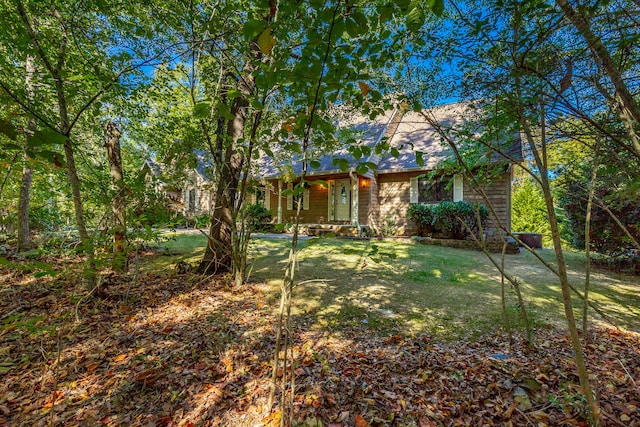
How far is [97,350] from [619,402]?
4161 millimetres

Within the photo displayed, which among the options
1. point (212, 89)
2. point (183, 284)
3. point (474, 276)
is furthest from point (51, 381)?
point (474, 276)

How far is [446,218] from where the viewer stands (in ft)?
30.6

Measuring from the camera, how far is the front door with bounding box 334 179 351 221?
12.4m

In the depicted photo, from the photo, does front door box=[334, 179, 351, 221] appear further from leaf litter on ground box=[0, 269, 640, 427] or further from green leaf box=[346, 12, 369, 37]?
green leaf box=[346, 12, 369, 37]

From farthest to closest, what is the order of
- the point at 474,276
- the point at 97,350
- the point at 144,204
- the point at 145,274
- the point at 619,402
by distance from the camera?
the point at 474,276 < the point at 145,274 < the point at 144,204 < the point at 97,350 < the point at 619,402

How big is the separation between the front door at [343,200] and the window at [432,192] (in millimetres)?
3028

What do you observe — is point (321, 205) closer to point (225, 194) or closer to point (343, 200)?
point (343, 200)

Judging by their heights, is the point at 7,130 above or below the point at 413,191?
below

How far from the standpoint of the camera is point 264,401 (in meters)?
2.01

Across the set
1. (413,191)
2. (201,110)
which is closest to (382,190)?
(413,191)

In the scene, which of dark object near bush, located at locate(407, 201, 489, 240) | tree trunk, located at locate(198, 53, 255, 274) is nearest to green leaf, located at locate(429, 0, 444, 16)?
tree trunk, located at locate(198, 53, 255, 274)

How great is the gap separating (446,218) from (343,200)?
15.2ft

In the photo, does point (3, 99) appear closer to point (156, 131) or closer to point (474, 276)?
point (156, 131)

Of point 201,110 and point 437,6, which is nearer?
point 437,6
